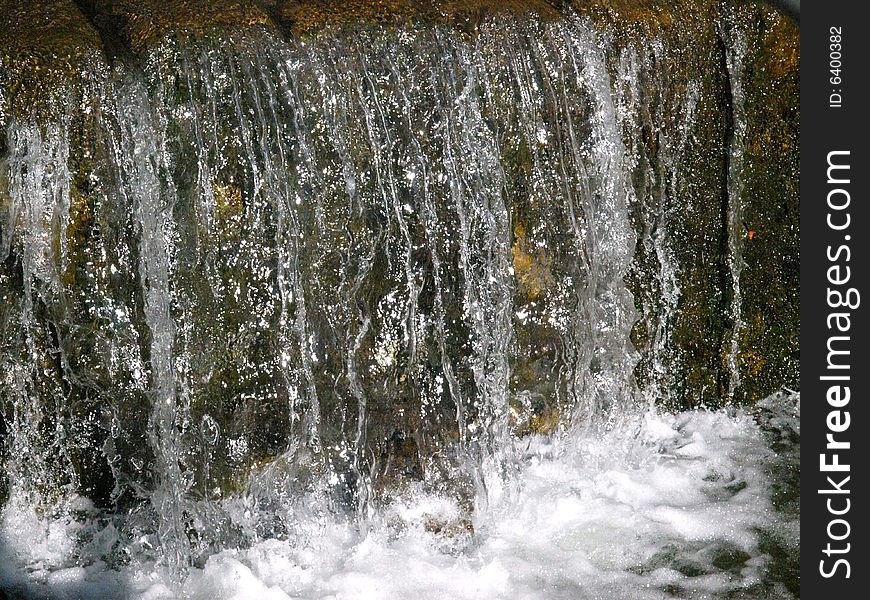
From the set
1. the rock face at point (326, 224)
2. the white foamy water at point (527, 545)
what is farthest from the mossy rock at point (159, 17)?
the white foamy water at point (527, 545)

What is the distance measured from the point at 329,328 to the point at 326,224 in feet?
1.26

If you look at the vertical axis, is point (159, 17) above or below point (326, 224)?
above

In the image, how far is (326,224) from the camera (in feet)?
11.8

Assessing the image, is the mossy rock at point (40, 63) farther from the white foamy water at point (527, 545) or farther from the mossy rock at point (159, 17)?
the white foamy water at point (527, 545)

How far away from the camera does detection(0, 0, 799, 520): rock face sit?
342 cm

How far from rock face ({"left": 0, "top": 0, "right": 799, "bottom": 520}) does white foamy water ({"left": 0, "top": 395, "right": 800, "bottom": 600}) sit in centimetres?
17

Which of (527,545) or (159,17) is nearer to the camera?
(159,17)

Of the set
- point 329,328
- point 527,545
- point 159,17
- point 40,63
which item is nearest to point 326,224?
point 329,328

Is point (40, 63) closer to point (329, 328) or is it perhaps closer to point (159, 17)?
point (159, 17)

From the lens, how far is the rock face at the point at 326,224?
3424 millimetres

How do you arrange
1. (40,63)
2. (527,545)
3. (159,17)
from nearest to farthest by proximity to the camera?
(40,63) → (159,17) → (527,545)

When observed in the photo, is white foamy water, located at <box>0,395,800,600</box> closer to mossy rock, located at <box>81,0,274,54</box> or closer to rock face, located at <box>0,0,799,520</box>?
rock face, located at <box>0,0,799,520</box>

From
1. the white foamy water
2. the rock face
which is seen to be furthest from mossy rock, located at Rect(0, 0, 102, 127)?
the white foamy water

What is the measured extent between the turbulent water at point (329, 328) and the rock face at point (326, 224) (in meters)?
0.01
